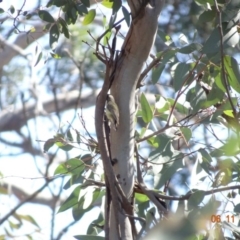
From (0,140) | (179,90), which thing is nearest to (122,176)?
(179,90)

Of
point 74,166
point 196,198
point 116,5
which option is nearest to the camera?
point 196,198

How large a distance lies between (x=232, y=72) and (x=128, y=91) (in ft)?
0.47

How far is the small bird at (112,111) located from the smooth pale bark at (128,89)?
0.05 feet

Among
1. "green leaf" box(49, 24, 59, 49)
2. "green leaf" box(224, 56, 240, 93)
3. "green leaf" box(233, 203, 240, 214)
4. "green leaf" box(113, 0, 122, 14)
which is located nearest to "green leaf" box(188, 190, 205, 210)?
"green leaf" box(233, 203, 240, 214)

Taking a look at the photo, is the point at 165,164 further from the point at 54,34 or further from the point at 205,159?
the point at 54,34

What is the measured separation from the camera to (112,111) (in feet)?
2.80

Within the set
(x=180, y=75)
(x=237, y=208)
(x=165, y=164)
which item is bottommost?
(x=237, y=208)

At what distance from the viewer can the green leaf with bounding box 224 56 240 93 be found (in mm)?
876

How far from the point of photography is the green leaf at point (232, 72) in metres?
0.88

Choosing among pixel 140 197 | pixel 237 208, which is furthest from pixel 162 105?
pixel 237 208

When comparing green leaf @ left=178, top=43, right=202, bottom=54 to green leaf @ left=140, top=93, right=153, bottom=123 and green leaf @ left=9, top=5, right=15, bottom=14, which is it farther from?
green leaf @ left=9, top=5, right=15, bottom=14

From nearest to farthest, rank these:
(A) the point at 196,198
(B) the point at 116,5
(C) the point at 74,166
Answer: (A) the point at 196,198 < (B) the point at 116,5 < (C) the point at 74,166

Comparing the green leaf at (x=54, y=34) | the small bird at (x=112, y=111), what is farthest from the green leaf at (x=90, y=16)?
the small bird at (x=112, y=111)

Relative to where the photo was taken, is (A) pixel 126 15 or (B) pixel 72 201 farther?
(B) pixel 72 201
